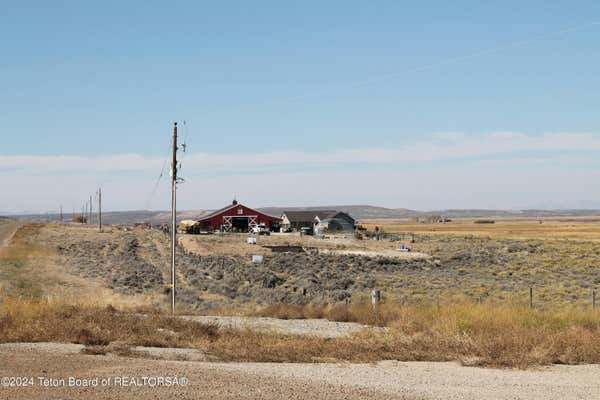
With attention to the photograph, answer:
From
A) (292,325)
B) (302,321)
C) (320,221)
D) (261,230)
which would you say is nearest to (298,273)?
(302,321)

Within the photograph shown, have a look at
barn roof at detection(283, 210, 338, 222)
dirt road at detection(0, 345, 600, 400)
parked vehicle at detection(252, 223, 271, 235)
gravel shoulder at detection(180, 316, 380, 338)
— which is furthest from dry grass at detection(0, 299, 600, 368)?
barn roof at detection(283, 210, 338, 222)

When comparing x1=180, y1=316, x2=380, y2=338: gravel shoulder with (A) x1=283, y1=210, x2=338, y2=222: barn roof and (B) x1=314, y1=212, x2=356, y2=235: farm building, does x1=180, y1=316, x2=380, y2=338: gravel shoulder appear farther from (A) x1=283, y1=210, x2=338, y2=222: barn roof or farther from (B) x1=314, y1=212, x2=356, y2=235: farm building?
(A) x1=283, y1=210, x2=338, y2=222: barn roof

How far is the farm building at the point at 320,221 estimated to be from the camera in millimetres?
101562

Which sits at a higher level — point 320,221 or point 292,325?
point 320,221

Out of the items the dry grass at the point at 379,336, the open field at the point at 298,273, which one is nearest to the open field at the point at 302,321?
the dry grass at the point at 379,336

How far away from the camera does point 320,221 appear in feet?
343

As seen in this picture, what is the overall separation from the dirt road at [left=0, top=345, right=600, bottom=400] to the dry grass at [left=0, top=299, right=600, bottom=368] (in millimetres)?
625

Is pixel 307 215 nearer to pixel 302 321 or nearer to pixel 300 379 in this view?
pixel 302 321

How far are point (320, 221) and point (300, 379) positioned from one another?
3663 inches

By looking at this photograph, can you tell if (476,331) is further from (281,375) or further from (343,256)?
(343,256)

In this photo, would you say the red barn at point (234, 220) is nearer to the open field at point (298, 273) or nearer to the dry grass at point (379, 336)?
the open field at point (298, 273)

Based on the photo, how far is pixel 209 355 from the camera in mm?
13969

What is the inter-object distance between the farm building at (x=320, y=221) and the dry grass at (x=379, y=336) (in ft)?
268

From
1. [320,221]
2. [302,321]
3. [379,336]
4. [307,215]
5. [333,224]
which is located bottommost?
[302,321]
